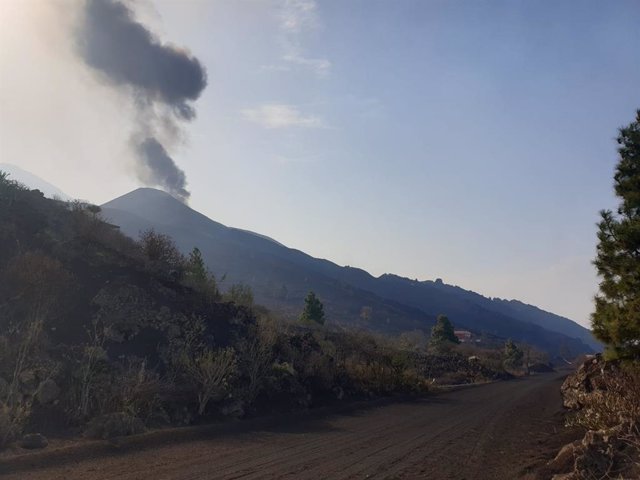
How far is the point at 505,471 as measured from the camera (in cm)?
1049

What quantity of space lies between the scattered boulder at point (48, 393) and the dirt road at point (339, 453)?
273 cm

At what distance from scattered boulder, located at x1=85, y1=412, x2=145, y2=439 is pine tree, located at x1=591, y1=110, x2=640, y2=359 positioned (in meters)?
11.2


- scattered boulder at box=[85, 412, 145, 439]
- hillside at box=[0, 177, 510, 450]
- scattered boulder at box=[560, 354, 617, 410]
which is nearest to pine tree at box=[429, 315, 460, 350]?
hillside at box=[0, 177, 510, 450]

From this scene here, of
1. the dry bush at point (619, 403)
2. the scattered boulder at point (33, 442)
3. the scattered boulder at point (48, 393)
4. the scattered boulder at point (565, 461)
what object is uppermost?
the dry bush at point (619, 403)

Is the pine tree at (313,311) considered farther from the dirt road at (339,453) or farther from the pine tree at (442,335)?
the dirt road at (339,453)

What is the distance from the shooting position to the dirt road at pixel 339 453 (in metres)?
9.53

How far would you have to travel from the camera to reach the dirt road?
31.3ft

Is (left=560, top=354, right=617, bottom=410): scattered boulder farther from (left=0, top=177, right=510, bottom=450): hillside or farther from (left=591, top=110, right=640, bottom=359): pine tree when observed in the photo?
(left=0, top=177, right=510, bottom=450): hillside

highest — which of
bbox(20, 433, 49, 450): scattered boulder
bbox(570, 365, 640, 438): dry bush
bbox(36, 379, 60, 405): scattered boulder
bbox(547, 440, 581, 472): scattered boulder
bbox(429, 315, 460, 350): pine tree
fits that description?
bbox(429, 315, 460, 350): pine tree

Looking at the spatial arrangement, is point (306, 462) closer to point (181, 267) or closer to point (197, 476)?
point (197, 476)

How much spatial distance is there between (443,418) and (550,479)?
10.3 meters

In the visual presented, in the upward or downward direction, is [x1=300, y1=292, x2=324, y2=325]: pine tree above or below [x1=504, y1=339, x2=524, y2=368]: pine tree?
above

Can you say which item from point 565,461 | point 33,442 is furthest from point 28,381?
point 565,461

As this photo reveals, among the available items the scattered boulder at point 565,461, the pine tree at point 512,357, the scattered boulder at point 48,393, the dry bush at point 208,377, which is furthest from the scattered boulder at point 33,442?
the pine tree at point 512,357
